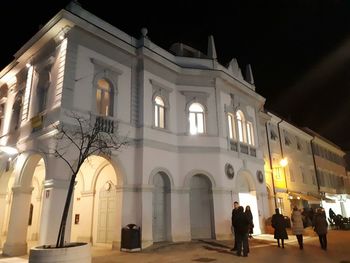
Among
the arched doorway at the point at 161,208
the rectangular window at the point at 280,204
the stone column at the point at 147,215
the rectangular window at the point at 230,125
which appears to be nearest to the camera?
the stone column at the point at 147,215

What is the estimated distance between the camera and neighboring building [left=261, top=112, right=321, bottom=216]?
23.5 metres

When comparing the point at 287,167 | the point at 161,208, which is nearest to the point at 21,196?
the point at 161,208

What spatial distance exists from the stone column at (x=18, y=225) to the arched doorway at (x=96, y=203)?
313 centimetres

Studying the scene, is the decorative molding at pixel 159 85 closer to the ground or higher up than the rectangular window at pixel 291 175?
higher up

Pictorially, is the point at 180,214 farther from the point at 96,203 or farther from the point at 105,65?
the point at 105,65

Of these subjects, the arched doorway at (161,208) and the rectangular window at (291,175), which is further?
the rectangular window at (291,175)

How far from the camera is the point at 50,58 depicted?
13922 mm

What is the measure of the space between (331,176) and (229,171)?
26361mm

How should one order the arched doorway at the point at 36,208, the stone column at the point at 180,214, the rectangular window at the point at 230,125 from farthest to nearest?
the rectangular window at the point at 230,125 → the arched doorway at the point at 36,208 → the stone column at the point at 180,214

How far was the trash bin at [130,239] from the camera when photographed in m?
12.5

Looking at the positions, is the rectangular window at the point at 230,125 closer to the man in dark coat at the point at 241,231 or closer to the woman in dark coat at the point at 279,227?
the woman in dark coat at the point at 279,227

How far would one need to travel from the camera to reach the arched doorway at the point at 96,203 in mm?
14469

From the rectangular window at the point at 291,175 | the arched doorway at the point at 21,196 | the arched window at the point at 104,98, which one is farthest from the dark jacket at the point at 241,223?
the rectangular window at the point at 291,175

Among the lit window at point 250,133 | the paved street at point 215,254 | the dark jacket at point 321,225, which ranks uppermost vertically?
the lit window at point 250,133
